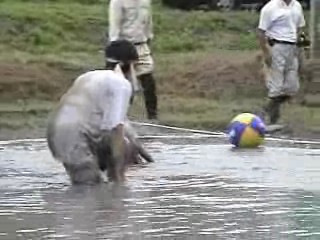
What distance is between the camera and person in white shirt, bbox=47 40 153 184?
9305 mm

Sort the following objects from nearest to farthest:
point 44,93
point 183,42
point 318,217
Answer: point 318,217 → point 44,93 → point 183,42

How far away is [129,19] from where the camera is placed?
1541cm

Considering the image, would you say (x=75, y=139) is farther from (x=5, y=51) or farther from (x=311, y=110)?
(x=5, y=51)

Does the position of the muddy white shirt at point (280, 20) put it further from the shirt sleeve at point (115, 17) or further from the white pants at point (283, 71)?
the shirt sleeve at point (115, 17)

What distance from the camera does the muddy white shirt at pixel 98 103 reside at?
30.5ft

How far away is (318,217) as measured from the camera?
793cm

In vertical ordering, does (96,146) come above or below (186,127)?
above

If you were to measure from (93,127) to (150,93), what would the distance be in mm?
6400

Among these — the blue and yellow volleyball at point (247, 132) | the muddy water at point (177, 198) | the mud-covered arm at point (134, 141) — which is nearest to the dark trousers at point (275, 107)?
the blue and yellow volleyball at point (247, 132)

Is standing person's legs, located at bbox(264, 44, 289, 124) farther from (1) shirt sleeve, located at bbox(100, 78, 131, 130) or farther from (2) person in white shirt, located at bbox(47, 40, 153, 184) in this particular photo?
(1) shirt sleeve, located at bbox(100, 78, 131, 130)

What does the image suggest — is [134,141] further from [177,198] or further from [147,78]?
[147,78]

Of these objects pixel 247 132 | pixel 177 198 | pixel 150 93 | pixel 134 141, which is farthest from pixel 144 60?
pixel 177 198

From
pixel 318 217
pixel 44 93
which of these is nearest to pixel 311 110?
pixel 44 93

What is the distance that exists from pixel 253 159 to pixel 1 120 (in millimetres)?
5370
